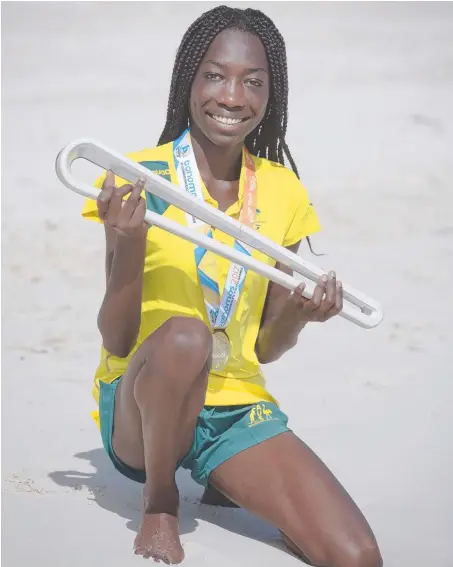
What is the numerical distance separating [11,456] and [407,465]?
1365 mm

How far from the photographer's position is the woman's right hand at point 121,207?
2926mm

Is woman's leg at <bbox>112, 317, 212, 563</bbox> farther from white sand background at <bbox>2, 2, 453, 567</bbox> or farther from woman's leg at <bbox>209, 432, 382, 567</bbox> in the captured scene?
woman's leg at <bbox>209, 432, 382, 567</bbox>

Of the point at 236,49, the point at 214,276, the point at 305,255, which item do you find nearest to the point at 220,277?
the point at 214,276

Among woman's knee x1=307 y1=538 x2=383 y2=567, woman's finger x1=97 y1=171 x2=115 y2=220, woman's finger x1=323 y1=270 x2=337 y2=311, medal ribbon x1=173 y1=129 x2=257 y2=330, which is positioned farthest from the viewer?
medal ribbon x1=173 y1=129 x2=257 y2=330

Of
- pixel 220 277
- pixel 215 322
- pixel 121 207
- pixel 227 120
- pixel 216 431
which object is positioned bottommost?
pixel 216 431

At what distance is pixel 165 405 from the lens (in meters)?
3.03

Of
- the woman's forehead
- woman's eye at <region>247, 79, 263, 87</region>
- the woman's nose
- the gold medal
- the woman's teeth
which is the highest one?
the woman's forehead

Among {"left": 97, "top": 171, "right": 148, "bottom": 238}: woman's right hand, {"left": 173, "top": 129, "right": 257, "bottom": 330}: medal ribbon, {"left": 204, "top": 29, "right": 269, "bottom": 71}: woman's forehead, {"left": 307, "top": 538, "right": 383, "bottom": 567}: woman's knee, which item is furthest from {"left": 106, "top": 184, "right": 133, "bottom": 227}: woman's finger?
{"left": 307, "top": 538, "right": 383, "bottom": 567}: woman's knee

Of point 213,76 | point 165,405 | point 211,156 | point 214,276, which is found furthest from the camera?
point 211,156

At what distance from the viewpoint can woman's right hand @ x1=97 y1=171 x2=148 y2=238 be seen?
2.93 meters

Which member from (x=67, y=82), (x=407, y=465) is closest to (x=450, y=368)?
(x=407, y=465)

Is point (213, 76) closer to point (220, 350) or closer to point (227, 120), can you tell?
point (227, 120)

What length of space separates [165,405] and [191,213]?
52 cm

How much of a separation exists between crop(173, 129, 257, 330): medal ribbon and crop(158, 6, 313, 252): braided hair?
0.13m
